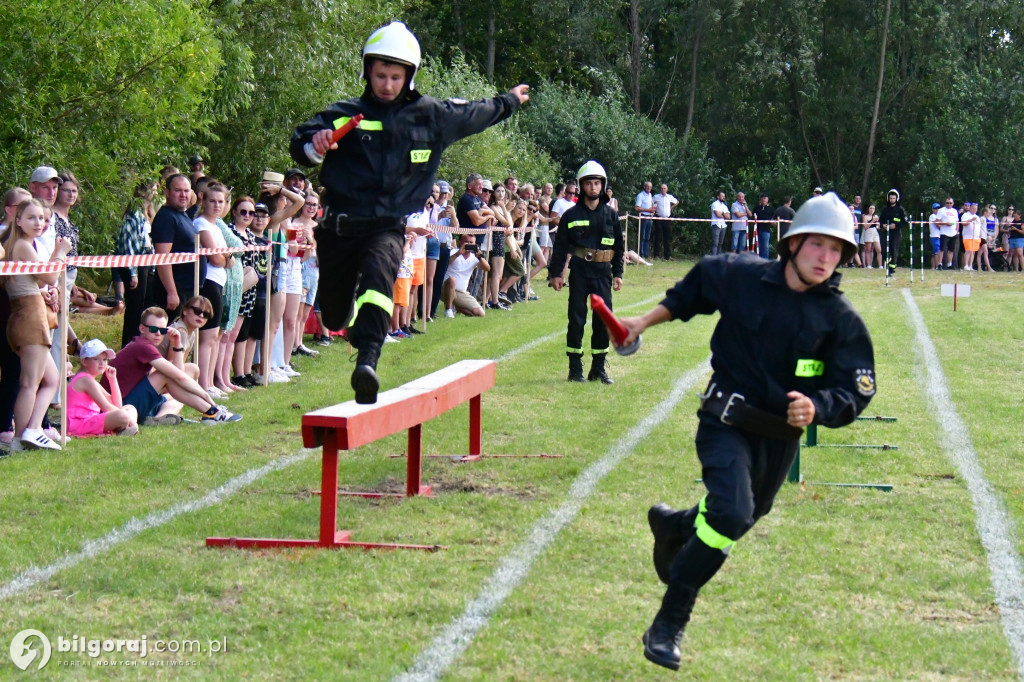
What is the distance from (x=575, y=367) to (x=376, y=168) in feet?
23.6

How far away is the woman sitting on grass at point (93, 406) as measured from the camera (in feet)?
35.0

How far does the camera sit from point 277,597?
6375 mm

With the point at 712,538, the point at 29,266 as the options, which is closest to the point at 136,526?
the point at 29,266

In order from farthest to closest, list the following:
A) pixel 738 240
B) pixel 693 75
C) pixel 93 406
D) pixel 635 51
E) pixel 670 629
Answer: pixel 693 75 → pixel 635 51 → pixel 738 240 → pixel 93 406 → pixel 670 629

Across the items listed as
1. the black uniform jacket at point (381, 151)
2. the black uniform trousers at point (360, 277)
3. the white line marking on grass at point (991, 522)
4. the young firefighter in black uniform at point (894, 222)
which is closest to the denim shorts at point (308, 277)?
the white line marking on grass at point (991, 522)

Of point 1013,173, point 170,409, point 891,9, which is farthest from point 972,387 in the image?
point 891,9

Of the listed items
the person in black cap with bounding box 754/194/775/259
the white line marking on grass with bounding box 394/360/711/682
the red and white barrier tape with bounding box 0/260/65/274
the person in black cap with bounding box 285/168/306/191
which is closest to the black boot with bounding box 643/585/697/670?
the white line marking on grass with bounding box 394/360/711/682

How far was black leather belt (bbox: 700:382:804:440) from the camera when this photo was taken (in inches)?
217

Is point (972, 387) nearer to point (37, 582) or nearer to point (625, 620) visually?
point (625, 620)

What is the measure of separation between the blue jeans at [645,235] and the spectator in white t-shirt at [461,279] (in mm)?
17017

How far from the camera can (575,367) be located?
14.3 metres

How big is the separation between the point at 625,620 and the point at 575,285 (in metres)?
8.42

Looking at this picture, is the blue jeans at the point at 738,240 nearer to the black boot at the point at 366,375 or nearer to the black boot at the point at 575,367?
the black boot at the point at 575,367

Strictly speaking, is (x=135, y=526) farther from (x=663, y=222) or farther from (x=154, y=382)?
(x=663, y=222)
